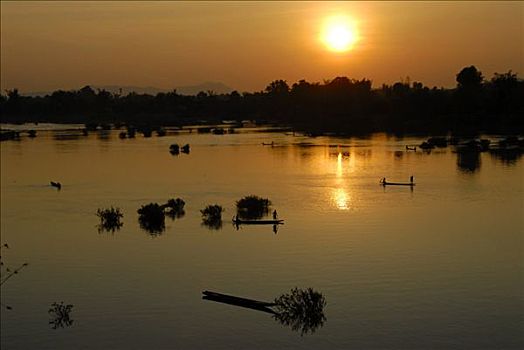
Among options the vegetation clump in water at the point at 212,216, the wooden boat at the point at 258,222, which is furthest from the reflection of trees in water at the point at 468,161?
the vegetation clump in water at the point at 212,216

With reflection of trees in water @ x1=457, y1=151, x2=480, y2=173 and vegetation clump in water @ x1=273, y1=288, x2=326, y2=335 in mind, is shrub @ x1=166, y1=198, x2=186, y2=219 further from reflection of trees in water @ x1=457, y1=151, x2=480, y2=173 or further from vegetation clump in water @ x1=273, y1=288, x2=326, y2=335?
reflection of trees in water @ x1=457, y1=151, x2=480, y2=173

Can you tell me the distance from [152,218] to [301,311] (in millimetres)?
22510

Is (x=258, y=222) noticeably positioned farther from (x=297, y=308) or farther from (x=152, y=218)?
(x=297, y=308)

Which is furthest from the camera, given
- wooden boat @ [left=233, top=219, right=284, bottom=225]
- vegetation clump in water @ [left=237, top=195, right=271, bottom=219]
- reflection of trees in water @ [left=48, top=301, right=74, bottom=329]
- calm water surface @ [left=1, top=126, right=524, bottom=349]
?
vegetation clump in water @ [left=237, top=195, right=271, bottom=219]

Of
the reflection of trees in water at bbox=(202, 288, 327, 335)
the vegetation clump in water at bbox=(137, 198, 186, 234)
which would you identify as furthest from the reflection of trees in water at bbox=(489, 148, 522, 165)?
the reflection of trees in water at bbox=(202, 288, 327, 335)

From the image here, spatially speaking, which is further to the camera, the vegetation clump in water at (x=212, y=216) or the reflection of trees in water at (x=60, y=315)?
the vegetation clump in water at (x=212, y=216)

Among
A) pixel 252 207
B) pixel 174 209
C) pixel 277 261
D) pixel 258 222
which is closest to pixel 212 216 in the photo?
pixel 258 222

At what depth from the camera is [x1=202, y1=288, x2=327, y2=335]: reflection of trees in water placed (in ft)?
90.2

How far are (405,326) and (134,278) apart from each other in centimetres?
1358

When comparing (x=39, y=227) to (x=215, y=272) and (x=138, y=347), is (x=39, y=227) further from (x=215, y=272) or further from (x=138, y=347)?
(x=138, y=347)

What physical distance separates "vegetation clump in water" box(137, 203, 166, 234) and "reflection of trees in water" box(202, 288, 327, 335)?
18741mm

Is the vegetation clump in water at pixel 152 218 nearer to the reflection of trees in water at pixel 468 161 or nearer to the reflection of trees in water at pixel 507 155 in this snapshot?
the reflection of trees in water at pixel 468 161

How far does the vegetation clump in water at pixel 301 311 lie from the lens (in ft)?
90.3

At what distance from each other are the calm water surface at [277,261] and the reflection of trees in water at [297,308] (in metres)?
0.37
